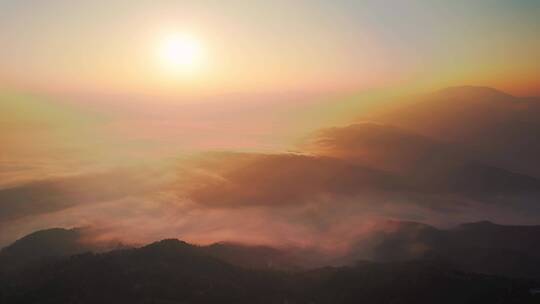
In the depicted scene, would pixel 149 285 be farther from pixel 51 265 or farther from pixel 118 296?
pixel 51 265

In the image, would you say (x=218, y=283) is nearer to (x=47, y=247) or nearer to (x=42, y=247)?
(x=47, y=247)

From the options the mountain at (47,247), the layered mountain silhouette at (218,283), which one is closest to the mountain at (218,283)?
the layered mountain silhouette at (218,283)

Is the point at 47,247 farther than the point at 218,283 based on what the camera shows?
Yes

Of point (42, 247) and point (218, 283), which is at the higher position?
point (218, 283)

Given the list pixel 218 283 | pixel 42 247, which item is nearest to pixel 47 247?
pixel 42 247

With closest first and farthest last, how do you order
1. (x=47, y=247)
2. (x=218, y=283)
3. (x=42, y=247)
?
1. (x=218, y=283)
2. (x=42, y=247)
3. (x=47, y=247)

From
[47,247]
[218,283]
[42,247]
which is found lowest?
[47,247]

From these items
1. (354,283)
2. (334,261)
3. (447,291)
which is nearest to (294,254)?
(334,261)

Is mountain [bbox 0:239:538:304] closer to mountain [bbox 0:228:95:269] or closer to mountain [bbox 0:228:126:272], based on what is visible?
mountain [bbox 0:228:95:269]

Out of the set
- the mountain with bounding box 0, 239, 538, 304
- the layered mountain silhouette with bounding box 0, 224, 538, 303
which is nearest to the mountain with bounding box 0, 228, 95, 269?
the layered mountain silhouette with bounding box 0, 224, 538, 303

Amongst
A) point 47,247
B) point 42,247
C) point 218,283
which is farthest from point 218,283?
point 42,247

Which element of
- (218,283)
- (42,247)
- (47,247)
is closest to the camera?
(218,283)
